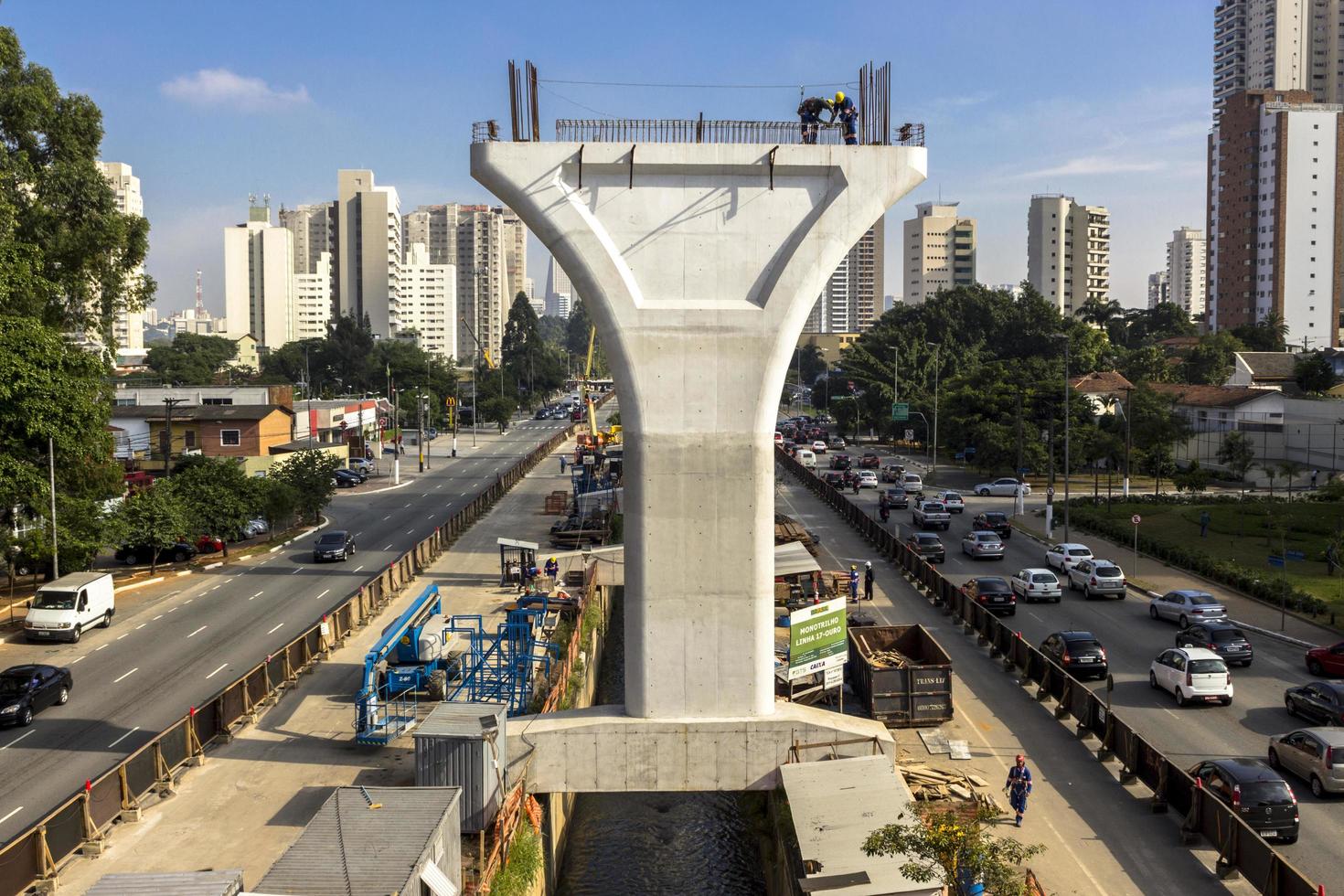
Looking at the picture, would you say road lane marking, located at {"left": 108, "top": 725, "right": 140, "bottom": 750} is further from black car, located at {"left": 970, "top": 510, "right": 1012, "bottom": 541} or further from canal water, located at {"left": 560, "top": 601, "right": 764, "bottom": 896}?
black car, located at {"left": 970, "top": 510, "right": 1012, "bottom": 541}

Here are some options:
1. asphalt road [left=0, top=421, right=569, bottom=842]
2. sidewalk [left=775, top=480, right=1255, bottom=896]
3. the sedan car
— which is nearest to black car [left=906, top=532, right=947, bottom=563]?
the sedan car

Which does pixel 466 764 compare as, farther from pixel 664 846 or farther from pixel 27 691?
pixel 27 691

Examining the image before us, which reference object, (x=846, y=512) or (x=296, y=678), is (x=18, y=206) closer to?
(x=296, y=678)

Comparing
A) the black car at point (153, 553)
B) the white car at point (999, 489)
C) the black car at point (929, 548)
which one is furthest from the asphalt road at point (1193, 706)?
the black car at point (153, 553)

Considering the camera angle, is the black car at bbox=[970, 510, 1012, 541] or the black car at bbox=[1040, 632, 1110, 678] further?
the black car at bbox=[970, 510, 1012, 541]

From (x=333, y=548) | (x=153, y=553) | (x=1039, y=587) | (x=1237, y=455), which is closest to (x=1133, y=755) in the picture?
(x=1039, y=587)

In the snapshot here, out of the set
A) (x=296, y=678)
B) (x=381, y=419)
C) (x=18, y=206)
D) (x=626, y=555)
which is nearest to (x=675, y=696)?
(x=626, y=555)
